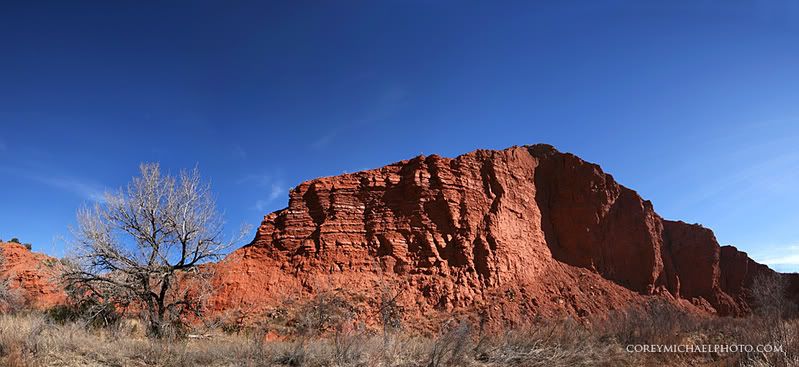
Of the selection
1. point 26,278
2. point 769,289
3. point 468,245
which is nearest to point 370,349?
point 468,245

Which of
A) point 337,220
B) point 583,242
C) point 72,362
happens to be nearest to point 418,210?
point 337,220

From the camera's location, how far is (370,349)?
1189 cm

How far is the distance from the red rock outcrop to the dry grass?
12033 millimetres

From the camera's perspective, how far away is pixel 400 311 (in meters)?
21.0

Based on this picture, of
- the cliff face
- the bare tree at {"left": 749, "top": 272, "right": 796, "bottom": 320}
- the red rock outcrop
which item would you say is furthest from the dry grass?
the bare tree at {"left": 749, "top": 272, "right": 796, "bottom": 320}

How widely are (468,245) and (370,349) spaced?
13.9m

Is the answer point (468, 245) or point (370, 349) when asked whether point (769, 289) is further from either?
point (370, 349)

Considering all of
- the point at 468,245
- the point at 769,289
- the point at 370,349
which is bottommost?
the point at 370,349

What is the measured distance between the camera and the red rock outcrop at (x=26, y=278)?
22688 millimetres

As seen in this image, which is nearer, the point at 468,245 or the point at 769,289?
the point at 468,245

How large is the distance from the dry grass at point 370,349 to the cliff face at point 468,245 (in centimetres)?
696

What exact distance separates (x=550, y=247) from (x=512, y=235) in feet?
14.6

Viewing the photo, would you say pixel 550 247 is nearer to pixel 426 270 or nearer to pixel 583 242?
pixel 583 242

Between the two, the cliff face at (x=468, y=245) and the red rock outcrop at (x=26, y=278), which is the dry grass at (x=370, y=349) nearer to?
the cliff face at (x=468, y=245)
